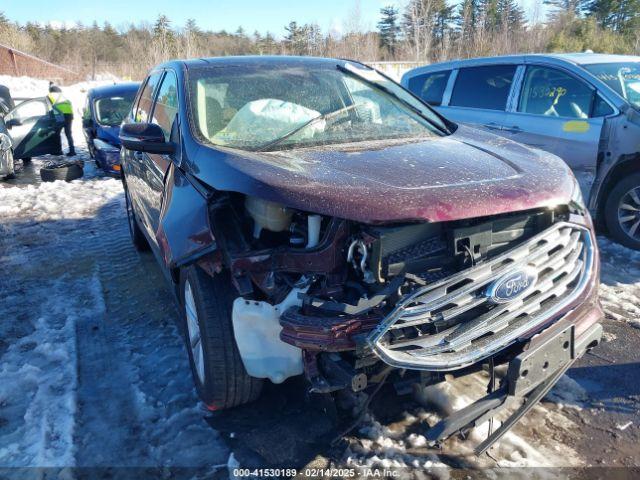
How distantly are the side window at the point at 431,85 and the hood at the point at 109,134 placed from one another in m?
5.36

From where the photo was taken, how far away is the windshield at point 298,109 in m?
3.12

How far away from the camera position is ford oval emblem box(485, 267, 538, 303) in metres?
2.18

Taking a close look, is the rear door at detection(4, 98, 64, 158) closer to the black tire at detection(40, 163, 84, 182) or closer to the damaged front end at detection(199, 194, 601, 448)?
the black tire at detection(40, 163, 84, 182)

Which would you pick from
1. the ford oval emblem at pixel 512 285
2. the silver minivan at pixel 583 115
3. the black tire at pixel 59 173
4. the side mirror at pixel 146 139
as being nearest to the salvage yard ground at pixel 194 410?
the ford oval emblem at pixel 512 285

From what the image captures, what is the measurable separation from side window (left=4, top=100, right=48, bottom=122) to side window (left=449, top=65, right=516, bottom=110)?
28.4ft

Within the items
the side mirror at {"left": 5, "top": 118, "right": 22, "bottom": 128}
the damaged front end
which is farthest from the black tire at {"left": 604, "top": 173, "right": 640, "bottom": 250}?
the side mirror at {"left": 5, "top": 118, "right": 22, "bottom": 128}

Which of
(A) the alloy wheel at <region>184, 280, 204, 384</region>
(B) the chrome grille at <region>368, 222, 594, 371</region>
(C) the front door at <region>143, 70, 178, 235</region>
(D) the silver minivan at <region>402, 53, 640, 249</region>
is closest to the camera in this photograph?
(B) the chrome grille at <region>368, 222, 594, 371</region>

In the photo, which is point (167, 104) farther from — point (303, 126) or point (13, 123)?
point (13, 123)

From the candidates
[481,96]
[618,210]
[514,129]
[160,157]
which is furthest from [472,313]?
[481,96]

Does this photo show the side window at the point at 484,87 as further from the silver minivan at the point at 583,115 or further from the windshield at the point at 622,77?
the windshield at the point at 622,77

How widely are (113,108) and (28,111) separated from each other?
190 cm

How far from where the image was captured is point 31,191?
858 centimetres

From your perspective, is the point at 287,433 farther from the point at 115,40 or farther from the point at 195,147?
the point at 115,40

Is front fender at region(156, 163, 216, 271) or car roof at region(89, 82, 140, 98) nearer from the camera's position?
front fender at region(156, 163, 216, 271)
